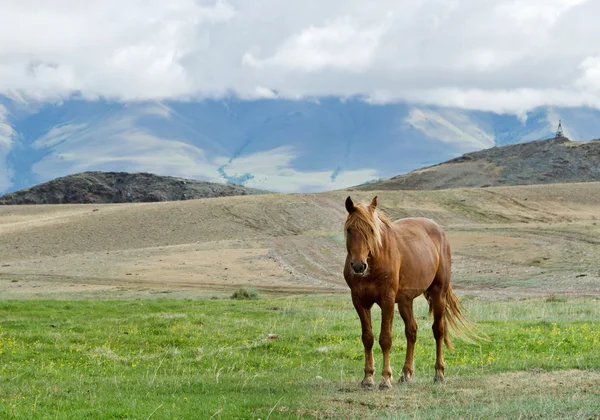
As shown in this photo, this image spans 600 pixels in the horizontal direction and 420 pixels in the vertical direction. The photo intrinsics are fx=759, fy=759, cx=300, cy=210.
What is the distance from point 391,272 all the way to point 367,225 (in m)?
0.86

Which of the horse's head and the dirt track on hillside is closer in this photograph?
the horse's head

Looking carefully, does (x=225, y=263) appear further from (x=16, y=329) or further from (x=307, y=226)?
(x=16, y=329)

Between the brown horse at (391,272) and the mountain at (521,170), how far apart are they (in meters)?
88.6

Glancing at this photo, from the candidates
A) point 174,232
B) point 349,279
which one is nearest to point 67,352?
point 349,279

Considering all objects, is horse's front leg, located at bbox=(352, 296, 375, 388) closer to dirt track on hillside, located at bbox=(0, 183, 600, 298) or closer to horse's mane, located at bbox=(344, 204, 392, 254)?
horse's mane, located at bbox=(344, 204, 392, 254)

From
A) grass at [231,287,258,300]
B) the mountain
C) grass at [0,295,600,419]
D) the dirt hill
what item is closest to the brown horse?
grass at [0,295,600,419]

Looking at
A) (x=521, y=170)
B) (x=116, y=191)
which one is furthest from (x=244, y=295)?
(x=521, y=170)

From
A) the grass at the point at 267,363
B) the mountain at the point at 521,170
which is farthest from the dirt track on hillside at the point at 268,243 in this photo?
the mountain at the point at 521,170

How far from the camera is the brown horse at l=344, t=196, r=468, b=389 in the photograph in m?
11.4

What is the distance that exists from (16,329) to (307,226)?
45.4 metres

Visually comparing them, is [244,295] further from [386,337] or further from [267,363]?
[386,337]

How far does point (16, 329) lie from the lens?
2023 cm

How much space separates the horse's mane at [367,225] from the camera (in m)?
11.3

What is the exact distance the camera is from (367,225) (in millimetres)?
11352
